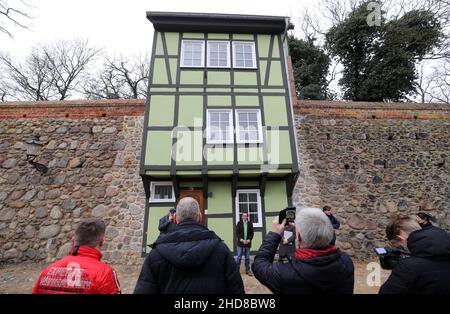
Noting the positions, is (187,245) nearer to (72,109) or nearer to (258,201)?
(258,201)

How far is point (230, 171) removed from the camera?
23.4 ft

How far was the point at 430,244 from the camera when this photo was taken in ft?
5.16

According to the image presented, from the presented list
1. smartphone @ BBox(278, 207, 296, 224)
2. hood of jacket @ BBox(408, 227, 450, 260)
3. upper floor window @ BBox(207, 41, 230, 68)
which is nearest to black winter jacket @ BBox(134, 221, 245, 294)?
smartphone @ BBox(278, 207, 296, 224)

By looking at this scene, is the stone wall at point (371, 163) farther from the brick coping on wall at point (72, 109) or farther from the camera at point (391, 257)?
the brick coping on wall at point (72, 109)

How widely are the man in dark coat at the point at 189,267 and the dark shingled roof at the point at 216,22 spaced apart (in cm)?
877

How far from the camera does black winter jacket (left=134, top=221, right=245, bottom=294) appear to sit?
5.12 feet

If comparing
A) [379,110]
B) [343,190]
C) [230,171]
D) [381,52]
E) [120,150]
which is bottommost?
[343,190]

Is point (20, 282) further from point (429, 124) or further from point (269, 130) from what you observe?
point (429, 124)

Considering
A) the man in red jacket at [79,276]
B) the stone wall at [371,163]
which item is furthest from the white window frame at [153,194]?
the man in red jacket at [79,276]

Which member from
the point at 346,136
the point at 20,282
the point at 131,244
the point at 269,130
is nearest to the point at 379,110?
the point at 346,136

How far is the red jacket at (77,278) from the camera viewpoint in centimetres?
154

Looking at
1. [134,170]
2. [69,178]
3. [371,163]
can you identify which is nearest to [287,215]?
[134,170]

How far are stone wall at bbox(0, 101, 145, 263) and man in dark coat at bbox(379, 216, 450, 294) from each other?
23.3 ft
